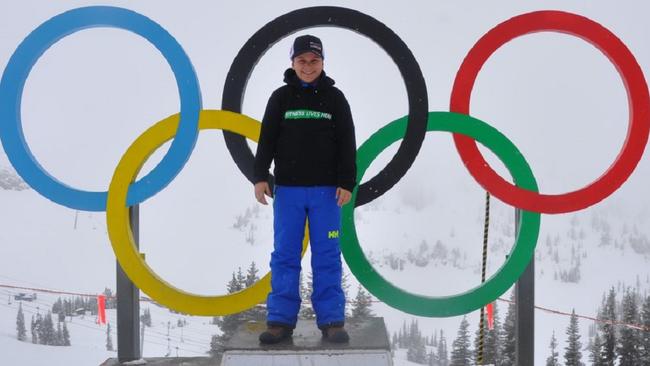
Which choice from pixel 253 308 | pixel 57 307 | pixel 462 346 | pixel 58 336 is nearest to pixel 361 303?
pixel 253 308

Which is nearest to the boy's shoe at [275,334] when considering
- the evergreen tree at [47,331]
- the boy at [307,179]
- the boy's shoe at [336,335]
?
the boy at [307,179]

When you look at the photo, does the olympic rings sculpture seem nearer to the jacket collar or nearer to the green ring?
the green ring

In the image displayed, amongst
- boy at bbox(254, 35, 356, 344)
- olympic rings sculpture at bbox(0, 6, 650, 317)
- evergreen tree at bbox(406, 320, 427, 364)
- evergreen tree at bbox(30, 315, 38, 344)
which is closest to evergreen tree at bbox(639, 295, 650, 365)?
olympic rings sculpture at bbox(0, 6, 650, 317)

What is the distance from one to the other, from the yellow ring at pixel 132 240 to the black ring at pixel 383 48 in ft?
0.77

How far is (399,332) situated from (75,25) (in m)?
34.3

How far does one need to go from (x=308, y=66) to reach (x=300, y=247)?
97 centimetres

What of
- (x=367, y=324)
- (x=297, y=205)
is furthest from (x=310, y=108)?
(x=367, y=324)

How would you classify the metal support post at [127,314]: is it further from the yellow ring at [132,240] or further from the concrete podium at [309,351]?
the concrete podium at [309,351]

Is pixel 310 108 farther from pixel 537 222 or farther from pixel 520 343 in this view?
pixel 520 343

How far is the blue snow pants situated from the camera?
3016mm

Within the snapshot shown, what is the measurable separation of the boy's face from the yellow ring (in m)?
0.64

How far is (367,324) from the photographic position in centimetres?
348

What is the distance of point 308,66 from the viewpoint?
3.02 m

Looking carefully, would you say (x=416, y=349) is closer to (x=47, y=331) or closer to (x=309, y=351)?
(x=47, y=331)
